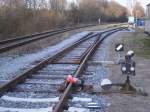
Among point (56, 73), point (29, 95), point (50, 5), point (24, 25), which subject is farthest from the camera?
point (50, 5)

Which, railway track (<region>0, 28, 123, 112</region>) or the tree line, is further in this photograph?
the tree line

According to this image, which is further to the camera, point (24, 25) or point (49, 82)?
point (24, 25)

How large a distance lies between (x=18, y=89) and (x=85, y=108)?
265cm

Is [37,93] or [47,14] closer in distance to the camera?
[37,93]

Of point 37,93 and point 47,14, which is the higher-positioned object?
point 47,14

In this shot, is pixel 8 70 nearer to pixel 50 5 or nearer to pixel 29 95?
pixel 29 95

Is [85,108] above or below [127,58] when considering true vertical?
below

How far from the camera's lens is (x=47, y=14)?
209 ft

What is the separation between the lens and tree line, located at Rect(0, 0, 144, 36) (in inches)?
1667

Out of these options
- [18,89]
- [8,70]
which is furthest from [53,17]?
[18,89]

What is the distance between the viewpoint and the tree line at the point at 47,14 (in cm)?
4234

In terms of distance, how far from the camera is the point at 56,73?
14.1m

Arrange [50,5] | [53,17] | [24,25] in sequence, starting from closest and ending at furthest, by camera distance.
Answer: [24,25], [53,17], [50,5]

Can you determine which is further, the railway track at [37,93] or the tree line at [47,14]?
the tree line at [47,14]
